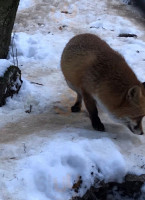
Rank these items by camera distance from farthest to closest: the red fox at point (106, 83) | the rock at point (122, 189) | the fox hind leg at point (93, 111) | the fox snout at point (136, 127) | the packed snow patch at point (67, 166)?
the fox hind leg at point (93, 111)
the fox snout at point (136, 127)
the red fox at point (106, 83)
the rock at point (122, 189)
the packed snow patch at point (67, 166)

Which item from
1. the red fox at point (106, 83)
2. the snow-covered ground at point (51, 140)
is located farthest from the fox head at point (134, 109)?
the snow-covered ground at point (51, 140)

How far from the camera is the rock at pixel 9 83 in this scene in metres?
5.72

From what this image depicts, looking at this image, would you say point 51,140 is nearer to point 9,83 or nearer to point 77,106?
point 77,106

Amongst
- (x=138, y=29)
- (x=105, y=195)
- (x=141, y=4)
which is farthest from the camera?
(x=138, y=29)

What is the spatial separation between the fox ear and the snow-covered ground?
70 cm

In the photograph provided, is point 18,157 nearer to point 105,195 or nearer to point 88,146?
point 88,146

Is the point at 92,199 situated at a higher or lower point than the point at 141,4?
lower

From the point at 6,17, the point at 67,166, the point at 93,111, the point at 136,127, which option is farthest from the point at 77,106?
the point at 6,17

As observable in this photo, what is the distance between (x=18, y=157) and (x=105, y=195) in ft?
4.14

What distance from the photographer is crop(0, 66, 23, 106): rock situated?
572 centimetres

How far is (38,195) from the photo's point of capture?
3553 millimetres

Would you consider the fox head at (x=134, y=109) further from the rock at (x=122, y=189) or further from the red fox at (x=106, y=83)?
the rock at (x=122, y=189)

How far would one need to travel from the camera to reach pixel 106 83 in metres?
4.82

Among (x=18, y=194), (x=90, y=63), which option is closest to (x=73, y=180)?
(x=18, y=194)
